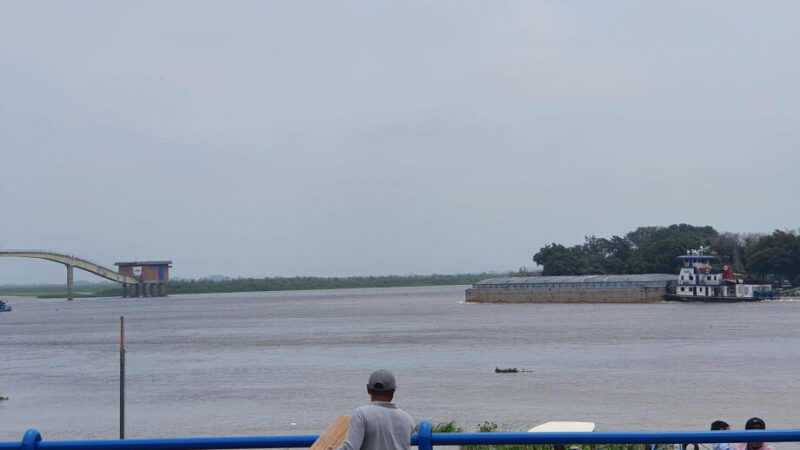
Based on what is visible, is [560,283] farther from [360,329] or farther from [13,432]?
[13,432]

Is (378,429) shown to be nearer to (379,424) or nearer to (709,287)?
(379,424)

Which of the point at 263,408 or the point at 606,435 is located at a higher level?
the point at 606,435

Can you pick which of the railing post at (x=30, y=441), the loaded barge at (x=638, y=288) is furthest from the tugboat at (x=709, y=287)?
the railing post at (x=30, y=441)

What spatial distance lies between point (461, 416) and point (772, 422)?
32.4ft

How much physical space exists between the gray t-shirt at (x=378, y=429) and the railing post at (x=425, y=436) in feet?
0.37

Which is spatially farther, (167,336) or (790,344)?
(167,336)

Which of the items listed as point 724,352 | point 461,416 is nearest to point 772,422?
point 461,416

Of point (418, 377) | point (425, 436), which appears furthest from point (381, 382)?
point (418, 377)

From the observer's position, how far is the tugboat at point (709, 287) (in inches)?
5276

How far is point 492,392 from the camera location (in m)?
41.4

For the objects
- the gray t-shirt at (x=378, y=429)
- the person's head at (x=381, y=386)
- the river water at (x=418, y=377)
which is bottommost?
the river water at (x=418, y=377)

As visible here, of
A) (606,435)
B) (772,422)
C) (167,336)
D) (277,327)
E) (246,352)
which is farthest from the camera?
(277,327)

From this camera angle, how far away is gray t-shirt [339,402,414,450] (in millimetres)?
7047

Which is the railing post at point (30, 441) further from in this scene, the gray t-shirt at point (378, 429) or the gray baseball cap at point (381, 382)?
the gray baseball cap at point (381, 382)
